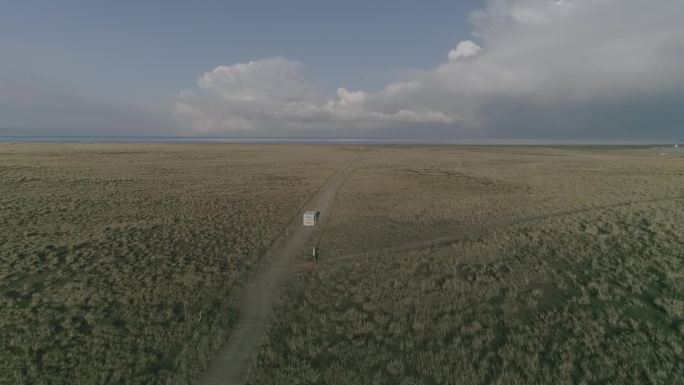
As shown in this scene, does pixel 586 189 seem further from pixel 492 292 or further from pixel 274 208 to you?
pixel 274 208

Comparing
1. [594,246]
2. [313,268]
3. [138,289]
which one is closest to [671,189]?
[594,246]

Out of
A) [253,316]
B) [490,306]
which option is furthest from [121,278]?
[490,306]

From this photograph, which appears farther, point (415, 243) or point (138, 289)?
point (415, 243)

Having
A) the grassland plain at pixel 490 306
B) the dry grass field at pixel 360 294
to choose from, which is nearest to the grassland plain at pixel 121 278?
the dry grass field at pixel 360 294

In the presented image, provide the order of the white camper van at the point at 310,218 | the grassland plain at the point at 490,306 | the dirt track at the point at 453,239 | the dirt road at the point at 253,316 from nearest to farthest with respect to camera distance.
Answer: the dirt road at the point at 253,316, the grassland plain at the point at 490,306, the dirt track at the point at 453,239, the white camper van at the point at 310,218

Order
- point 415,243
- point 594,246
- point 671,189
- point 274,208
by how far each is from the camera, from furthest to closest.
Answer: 1. point 671,189
2. point 274,208
3. point 415,243
4. point 594,246

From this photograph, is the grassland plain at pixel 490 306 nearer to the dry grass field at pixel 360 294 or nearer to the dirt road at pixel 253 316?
the dry grass field at pixel 360 294

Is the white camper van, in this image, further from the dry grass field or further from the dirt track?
the dirt track
